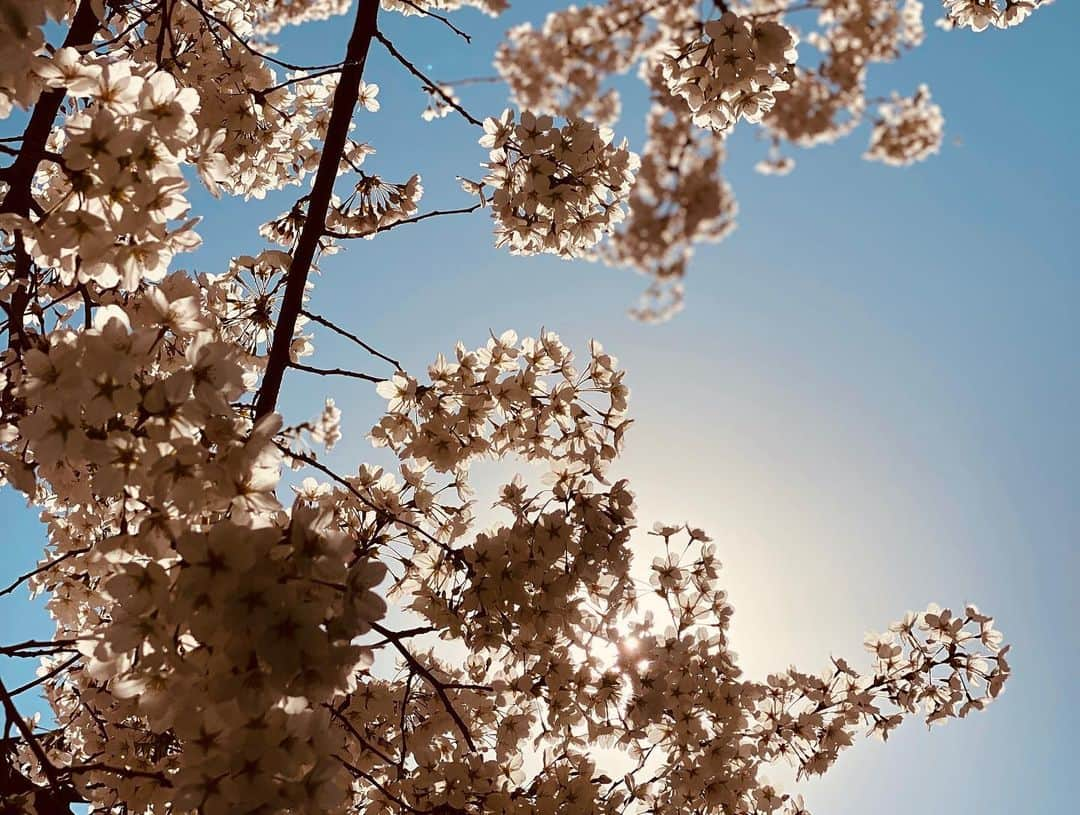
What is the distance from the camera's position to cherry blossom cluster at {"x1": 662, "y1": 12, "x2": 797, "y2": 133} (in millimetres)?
3660

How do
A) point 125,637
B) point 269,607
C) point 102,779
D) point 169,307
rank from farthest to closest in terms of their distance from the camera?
1. point 102,779
2. point 169,307
3. point 125,637
4. point 269,607

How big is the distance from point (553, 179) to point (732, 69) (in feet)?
3.46

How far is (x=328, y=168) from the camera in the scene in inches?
145

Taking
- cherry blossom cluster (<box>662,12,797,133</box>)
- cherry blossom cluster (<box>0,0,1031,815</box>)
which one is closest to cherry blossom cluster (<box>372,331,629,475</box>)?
cherry blossom cluster (<box>0,0,1031,815</box>)

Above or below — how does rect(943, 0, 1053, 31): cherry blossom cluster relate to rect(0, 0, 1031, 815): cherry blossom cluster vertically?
above

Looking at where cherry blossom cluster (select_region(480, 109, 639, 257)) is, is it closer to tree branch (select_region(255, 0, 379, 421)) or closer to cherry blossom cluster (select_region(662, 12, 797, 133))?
cherry blossom cluster (select_region(662, 12, 797, 133))

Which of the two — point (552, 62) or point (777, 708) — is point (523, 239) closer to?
point (777, 708)

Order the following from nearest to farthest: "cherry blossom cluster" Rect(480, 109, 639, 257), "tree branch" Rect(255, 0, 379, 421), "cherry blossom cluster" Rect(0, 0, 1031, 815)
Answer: "cherry blossom cluster" Rect(0, 0, 1031, 815) < "tree branch" Rect(255, 0, 379, 421) < "cherry blossom cluster" Rect(480, 109, 639, 257)

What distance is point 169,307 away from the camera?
2.49m

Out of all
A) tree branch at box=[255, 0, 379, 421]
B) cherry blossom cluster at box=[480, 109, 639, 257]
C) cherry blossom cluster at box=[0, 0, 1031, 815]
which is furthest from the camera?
cherry blossom cluster at box=[480, 109, 639, 257]

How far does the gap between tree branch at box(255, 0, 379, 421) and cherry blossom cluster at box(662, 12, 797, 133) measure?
1.59 metres

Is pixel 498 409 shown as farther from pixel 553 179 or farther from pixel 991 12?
pixel 991 12

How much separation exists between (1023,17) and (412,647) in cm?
520

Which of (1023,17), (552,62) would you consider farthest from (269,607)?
(552,62)
